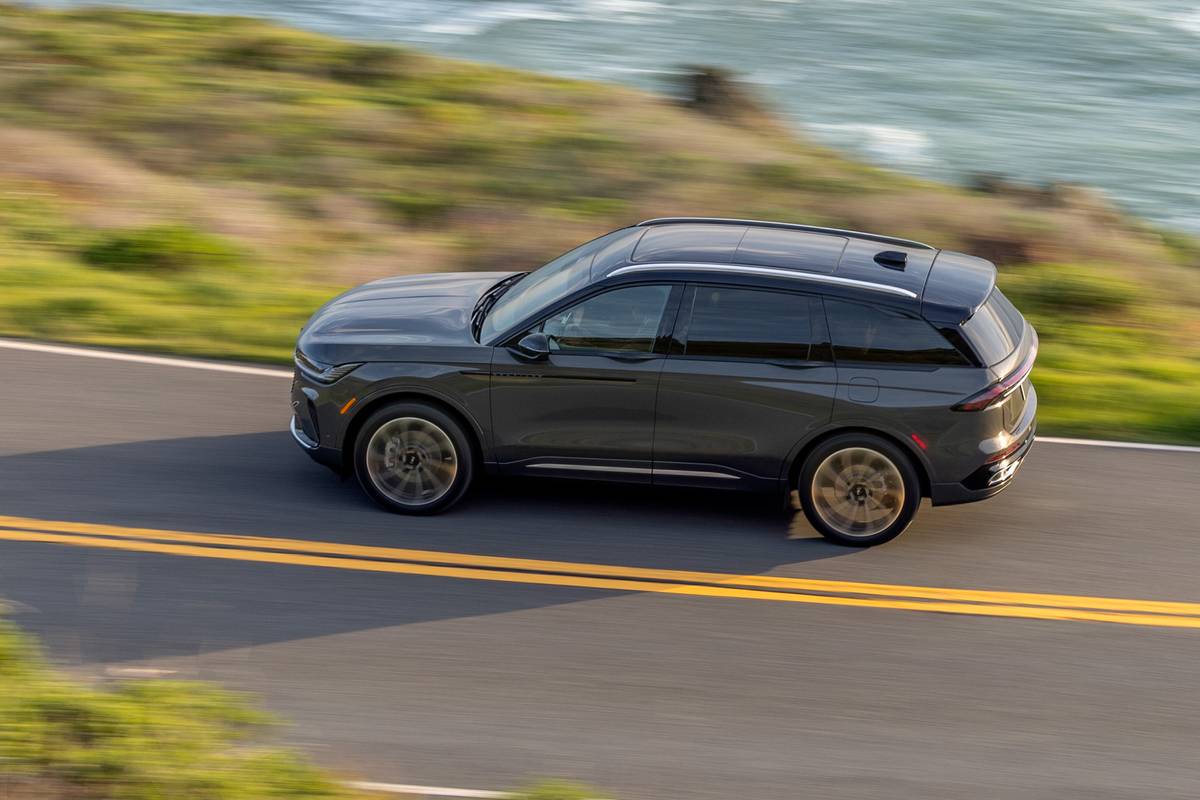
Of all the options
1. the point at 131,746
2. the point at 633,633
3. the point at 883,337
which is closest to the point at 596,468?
the point at 633,633

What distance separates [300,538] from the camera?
845 cm

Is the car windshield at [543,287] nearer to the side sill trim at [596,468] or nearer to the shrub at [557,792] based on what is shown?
the side sill trim at [596,468]

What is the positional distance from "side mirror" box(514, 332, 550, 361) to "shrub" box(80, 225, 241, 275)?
590cm

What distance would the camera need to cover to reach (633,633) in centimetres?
763

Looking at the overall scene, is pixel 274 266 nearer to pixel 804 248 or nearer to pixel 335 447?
pixel 335 447

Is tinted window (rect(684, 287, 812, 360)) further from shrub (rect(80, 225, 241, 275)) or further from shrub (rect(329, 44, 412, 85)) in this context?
shrub (rect(329, 44, 412, 85))

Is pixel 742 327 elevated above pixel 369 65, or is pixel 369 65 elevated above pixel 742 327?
pixel 369 65

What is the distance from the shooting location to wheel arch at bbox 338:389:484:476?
8633 mm

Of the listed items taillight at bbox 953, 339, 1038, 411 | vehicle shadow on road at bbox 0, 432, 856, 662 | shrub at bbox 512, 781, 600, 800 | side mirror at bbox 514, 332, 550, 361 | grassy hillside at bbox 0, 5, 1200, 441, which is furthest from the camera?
grassy hillside at bbox 0, 5, 1200, 441

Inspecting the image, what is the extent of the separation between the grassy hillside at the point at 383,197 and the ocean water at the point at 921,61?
5395 millimetres

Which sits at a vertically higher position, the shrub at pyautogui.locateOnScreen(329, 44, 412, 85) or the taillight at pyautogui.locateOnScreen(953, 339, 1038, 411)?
the shrub at pyautogui.locateOnScreen(329, 44, 412, 85)

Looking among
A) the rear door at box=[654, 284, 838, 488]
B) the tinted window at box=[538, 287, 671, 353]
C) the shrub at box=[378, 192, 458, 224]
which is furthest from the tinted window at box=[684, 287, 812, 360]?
the shrub at box=[378, 192, 458, 224]

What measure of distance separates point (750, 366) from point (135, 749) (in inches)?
163

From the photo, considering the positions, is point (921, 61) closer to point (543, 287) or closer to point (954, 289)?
point (954, 289)
